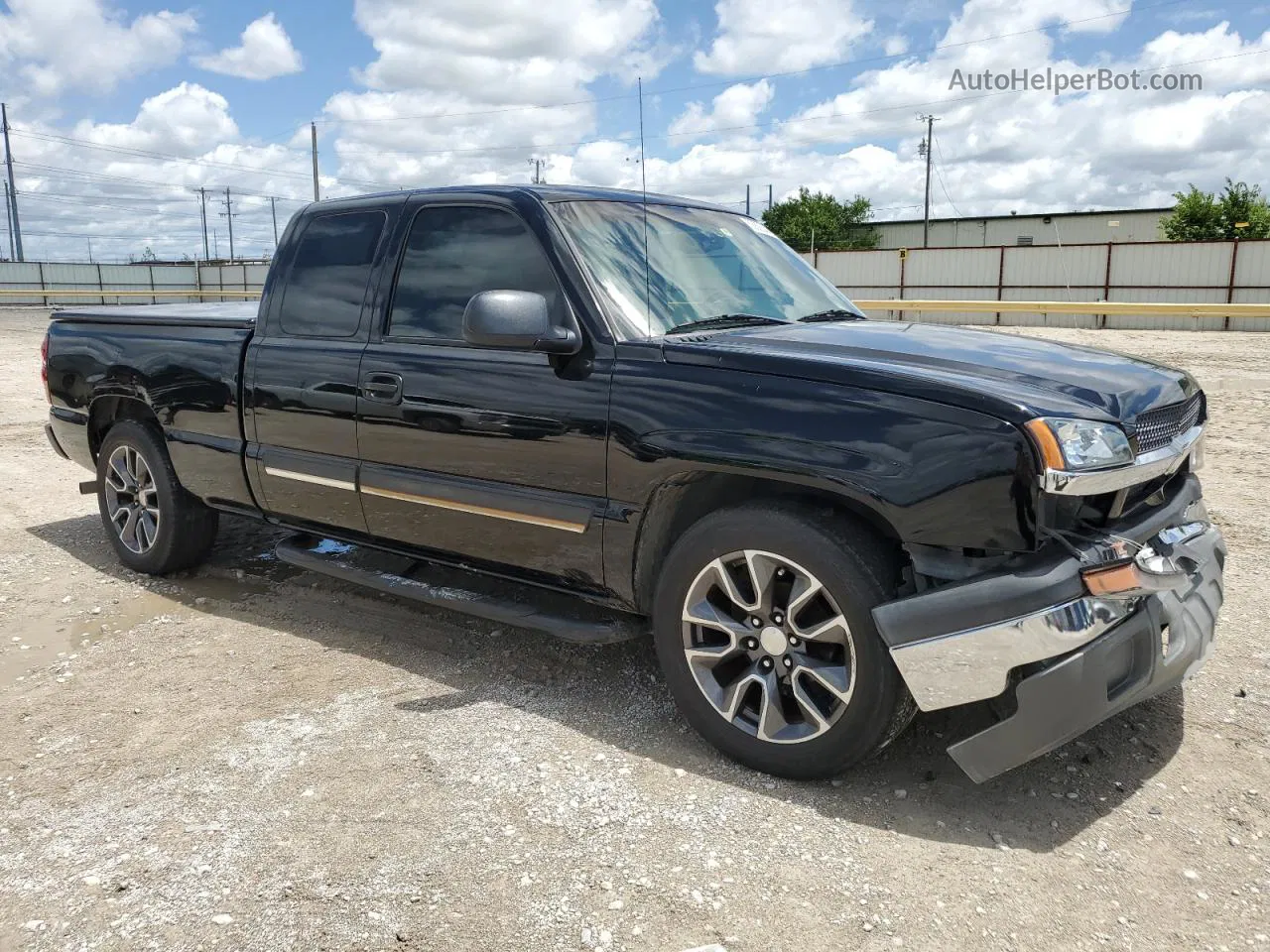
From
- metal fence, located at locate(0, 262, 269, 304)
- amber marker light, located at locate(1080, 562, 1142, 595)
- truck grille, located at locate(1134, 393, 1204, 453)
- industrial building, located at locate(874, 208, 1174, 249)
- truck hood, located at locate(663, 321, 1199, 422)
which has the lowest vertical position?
amber marker light, located at locate(1080, 562, 1142, 595)

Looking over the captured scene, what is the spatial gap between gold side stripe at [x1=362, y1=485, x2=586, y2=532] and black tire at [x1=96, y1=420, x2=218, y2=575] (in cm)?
158

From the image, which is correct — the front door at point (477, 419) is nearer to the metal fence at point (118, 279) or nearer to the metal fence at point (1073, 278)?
the metal fence at point (1073, 278)

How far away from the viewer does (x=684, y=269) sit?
12.5ft

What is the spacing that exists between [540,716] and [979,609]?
1.66 m

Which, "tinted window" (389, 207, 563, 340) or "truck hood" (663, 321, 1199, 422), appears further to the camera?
"tinted window" (389, 207, 563, 340)

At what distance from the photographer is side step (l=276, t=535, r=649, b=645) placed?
3.59m

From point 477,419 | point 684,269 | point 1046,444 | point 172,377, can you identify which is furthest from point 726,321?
point 172,377

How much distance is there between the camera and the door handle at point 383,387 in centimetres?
393

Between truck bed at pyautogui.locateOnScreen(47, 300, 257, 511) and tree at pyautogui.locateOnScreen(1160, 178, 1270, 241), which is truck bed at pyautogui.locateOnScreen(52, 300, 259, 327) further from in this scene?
tree at pyautogui.locateOnScreen(1160, 178, 1270, 241)

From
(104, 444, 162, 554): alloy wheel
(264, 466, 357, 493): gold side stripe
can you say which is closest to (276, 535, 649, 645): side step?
(264, 466, 357, 493): gold side stripe

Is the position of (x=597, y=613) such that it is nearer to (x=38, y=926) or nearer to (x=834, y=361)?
(x=834, y=361)

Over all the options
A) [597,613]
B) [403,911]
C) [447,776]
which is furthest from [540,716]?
[403,911]

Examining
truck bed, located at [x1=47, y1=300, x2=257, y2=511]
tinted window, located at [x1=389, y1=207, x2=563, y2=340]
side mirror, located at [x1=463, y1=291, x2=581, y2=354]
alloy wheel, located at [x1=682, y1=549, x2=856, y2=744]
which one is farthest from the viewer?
truck bed, located at [x1=47, y1=300, x2=257, y2=511]

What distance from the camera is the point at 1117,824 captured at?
2.91m
